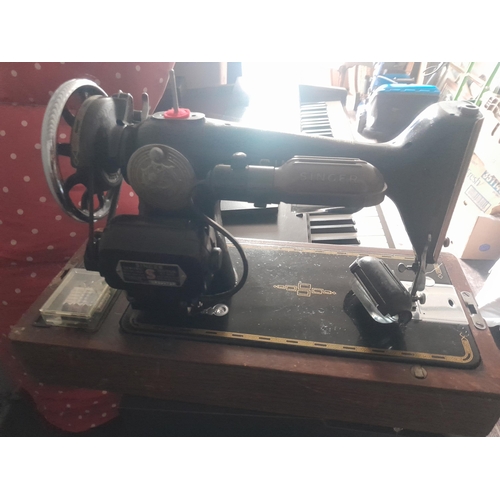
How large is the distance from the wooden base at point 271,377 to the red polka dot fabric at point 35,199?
6.1 inches

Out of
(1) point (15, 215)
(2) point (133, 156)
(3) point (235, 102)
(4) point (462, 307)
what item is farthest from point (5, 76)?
(4) point (462, 307)

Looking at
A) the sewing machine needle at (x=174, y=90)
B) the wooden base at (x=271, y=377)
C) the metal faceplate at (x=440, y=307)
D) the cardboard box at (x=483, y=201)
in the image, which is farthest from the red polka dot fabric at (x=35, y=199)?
the cardboard box at (x=483, y=201)

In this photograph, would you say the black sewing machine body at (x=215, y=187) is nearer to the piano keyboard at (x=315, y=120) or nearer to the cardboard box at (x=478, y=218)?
the piano keyboard at (x=315, y=120)

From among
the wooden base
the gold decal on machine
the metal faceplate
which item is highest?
→ the metal faceplate

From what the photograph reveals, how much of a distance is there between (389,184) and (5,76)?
0.82 meters

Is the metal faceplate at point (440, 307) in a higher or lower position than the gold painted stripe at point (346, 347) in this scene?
higher

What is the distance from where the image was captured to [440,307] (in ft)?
2.43

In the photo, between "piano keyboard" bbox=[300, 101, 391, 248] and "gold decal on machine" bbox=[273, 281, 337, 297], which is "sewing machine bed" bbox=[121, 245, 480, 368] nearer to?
"gold decal on machine" bbox=[273, 281, 337, 297]

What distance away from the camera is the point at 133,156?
1.99 feet

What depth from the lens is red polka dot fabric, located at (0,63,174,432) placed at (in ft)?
2.72

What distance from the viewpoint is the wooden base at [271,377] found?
64cm

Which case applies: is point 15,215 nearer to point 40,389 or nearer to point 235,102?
point 40,389

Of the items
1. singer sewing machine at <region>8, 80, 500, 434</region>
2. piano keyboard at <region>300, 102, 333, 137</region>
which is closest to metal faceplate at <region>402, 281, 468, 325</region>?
singer sewing machine at <region>8, 80, 500, 434</region>

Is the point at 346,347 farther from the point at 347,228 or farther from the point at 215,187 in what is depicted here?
the point at 347,228
